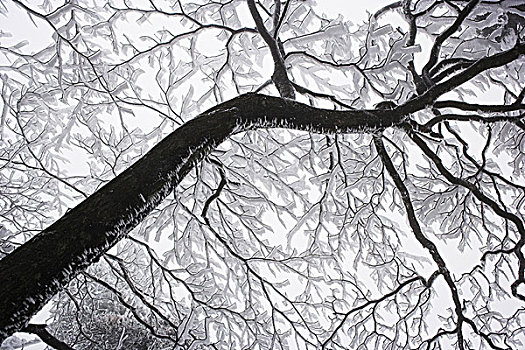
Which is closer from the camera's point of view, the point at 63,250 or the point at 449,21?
the point at 63,250

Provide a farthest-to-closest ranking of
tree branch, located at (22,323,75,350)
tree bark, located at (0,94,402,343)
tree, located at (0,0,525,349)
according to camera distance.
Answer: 1. tree, located at (0,0,525,349)
2. tree branch, located at (22,323,75,350)
3. tree bark, located at (0,94,402,343)

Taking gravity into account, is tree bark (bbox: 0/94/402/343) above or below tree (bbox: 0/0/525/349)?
below

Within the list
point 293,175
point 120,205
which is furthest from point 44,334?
point 293,175

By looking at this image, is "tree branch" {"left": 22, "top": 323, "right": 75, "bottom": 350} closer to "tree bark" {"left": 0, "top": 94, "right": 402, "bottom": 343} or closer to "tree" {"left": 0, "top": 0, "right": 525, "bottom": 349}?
"tree" {"left": 0, "top": 0, "right": 525, "bottom": 349}

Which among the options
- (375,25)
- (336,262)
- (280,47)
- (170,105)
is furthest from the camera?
(336,262)

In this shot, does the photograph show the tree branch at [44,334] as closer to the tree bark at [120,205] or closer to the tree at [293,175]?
the tree at [293,175]

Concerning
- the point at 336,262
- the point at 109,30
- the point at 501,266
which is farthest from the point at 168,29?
the point at 501,266

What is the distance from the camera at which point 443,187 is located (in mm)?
3404

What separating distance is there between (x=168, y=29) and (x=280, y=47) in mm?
1141

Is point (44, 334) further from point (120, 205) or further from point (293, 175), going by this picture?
point (293, 175)

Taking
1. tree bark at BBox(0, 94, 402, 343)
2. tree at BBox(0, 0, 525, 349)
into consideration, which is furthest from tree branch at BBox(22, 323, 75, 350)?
tree bark at BBox(0, 94, 402, 343)

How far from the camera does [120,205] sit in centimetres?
154

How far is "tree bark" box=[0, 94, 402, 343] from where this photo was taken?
1.38m

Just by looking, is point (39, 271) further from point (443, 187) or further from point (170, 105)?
point (443, 187)
